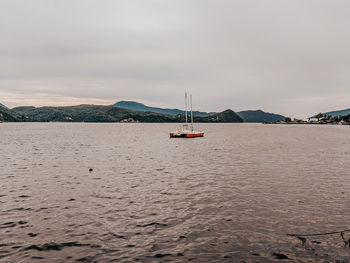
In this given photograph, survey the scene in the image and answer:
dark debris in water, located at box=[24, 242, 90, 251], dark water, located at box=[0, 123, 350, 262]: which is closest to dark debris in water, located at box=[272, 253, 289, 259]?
dark water, located at box=[0, 123, 350, 262]

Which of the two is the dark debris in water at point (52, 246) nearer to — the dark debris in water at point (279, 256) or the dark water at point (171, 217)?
the dark water at point (171, 217)

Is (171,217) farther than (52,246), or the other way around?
(171,217)

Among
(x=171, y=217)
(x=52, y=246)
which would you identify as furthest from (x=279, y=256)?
(x=52, y=246)

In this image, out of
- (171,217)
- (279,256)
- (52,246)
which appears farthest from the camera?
(171,217)

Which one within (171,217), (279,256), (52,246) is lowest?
(279,256)

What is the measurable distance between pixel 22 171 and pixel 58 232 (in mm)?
22835

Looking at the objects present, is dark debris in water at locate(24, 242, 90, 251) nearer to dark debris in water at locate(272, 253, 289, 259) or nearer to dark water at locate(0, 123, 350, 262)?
dark water at locate(0, 123, 350, 262)

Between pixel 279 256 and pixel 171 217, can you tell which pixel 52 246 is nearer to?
pixel 171 217

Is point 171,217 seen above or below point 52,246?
below

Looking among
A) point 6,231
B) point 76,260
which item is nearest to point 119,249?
point 76,260

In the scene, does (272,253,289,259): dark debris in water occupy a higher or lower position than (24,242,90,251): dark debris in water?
lower

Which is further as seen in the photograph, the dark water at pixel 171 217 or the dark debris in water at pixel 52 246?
the dark debris in water at pixel 52 246

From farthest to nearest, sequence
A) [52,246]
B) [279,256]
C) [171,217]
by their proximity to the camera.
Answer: [171,217], [52,246], [279,256]

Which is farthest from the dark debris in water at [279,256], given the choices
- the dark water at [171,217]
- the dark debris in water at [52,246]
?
the dark debris in water at [52,246]
